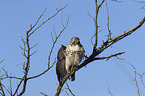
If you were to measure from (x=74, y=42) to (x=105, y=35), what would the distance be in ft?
7.20

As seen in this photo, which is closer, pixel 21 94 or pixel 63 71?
pixel 21 94

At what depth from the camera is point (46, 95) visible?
3537 mm

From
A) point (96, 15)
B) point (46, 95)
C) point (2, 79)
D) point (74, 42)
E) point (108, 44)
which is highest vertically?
point (74, 42)

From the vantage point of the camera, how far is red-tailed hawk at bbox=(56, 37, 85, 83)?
617 centimetres

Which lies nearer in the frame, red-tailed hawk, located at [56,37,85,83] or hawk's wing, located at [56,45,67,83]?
red-tailed hawk, located at [56,37,85,83]

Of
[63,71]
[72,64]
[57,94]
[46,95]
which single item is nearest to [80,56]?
[72,64]

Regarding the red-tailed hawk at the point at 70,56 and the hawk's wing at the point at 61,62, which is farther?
the hawk's wing at the point at 61,62

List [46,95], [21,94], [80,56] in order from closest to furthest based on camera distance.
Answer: [46,95]
[21,94]
[80,56]

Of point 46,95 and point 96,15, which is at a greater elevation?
point 96,15

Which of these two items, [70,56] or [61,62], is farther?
[61,62]

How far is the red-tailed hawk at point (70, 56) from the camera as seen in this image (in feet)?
20.2

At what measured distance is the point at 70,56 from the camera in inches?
245

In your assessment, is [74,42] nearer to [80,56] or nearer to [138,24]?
[80,56]

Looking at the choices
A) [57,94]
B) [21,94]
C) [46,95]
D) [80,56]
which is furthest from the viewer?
[80,56]
